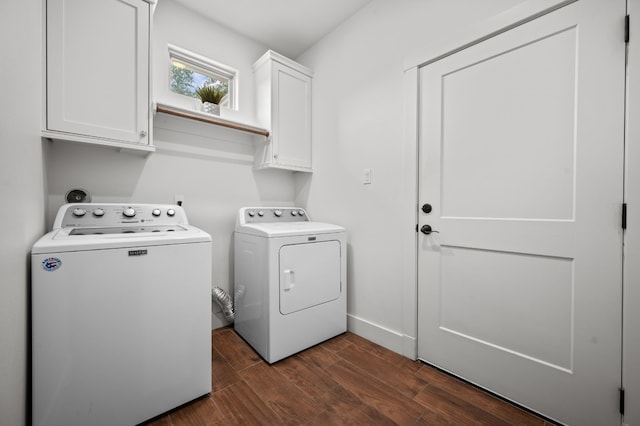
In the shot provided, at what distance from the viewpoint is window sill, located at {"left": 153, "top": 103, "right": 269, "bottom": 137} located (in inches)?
72.5

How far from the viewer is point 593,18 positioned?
1174 mm

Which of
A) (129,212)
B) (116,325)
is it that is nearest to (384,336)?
(116,325)

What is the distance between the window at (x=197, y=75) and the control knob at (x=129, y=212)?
1.05m

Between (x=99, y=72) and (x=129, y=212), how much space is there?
81 cm

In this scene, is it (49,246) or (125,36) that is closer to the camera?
(49,246)

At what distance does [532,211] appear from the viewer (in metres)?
1.36

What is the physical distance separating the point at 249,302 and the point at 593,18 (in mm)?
2440

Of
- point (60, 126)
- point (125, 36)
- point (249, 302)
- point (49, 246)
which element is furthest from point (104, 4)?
point (249, 302)

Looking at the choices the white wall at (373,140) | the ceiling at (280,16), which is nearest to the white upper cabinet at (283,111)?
the white wall at (373,140)

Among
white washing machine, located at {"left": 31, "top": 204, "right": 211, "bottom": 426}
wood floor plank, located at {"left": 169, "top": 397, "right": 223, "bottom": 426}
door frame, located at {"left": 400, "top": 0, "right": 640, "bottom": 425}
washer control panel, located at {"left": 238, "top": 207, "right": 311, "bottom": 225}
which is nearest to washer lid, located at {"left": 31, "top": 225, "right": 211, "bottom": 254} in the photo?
white washing machine, located at {"left": 31, "top": 204, "right": 211, "bottom": 426}

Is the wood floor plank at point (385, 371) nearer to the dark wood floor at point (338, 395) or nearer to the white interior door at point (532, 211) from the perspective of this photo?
the dark wood floor at point (338, 395)

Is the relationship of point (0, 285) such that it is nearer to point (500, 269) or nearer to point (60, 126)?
point (60, 126)

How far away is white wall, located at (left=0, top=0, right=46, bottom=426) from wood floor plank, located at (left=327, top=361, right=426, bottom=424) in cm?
141

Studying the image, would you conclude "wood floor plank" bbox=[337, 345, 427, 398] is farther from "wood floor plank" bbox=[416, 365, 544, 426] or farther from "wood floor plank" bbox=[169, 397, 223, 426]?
"wood floor plank" bbox=[169, 397, 223, 426]
